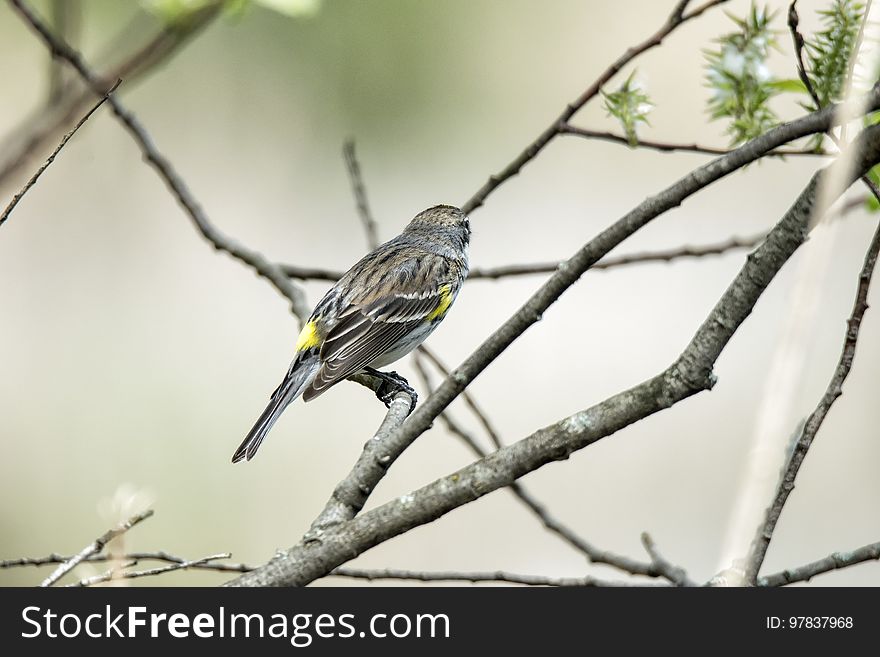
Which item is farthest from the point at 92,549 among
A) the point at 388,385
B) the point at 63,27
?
the point at 388,385

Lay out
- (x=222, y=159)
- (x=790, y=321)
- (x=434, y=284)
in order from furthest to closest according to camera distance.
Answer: (x=222, y=159)
(x=434, y=284)
(x=790, y=321)

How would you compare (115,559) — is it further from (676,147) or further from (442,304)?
(442,304)

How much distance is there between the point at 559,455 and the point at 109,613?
1260 mm

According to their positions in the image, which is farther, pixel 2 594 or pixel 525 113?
pixel 525 113

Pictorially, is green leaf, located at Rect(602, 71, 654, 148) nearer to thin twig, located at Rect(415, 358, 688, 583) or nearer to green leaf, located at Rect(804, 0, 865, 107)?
green leaf, located at Rect(804, 0, 865, 107)

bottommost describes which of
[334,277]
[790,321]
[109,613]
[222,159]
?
[109,613]

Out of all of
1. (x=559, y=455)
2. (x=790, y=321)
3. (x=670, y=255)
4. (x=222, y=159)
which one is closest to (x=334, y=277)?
(x=670, y=255)

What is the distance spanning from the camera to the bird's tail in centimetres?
446

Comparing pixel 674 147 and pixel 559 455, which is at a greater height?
pixel 674 147

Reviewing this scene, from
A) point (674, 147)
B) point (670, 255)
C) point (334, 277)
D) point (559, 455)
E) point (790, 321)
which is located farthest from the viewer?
point (334, 277)

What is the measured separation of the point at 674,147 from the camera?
347 centimetres

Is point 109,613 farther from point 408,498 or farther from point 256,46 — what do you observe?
point 256,46

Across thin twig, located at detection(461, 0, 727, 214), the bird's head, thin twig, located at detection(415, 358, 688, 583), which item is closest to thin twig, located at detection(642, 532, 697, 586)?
thin twig, located at detection(415, 358, 688, 583)

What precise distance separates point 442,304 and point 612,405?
3.85 metres
